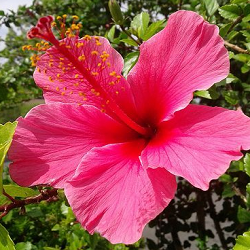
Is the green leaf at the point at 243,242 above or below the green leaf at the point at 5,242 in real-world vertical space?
below

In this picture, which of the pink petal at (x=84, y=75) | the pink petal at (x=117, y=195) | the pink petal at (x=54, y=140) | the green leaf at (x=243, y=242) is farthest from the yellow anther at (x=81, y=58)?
the green leaf at (x=243, y=242)

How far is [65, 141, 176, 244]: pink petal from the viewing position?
822 millimetres

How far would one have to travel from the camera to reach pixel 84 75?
3.23 ft

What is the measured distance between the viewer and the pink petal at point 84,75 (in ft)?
3.23

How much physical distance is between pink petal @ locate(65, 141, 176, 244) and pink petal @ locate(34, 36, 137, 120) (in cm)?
19

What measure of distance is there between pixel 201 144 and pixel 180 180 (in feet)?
7.48

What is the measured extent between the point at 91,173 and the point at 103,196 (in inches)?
2.7

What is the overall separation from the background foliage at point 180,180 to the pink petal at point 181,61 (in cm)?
25

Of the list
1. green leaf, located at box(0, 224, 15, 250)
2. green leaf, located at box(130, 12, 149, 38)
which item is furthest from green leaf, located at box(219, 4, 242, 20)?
green leaf, located at box(0, 224, 15, 250)

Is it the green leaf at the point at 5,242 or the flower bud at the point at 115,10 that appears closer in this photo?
the green leaf at the point at 5,242

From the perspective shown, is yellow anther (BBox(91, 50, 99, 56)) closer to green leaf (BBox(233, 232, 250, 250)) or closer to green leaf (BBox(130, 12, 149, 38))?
green leaf (BBox(130, 12, 149, 38))

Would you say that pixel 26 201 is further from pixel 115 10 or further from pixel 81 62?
pixel 115 10

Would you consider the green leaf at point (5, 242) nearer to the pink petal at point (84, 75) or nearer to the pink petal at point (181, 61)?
the pink petal at point (84, 75)

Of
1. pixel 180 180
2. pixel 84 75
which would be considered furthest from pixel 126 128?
pixel 180 180
